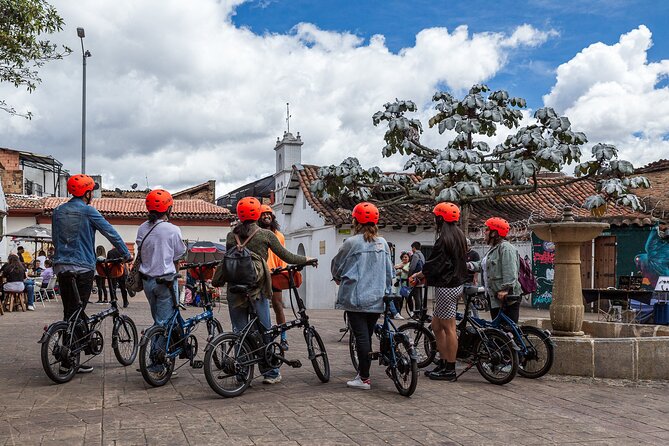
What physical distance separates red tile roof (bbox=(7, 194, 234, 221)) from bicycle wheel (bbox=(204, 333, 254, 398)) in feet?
107

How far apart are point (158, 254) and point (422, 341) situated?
3.24 meters

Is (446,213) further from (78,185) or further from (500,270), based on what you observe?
(78,185)

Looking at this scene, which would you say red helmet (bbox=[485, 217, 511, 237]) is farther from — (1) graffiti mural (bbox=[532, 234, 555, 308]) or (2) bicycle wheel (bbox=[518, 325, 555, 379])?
A: (1) graffiti mural (bbox=[532, 234, 555, 308])

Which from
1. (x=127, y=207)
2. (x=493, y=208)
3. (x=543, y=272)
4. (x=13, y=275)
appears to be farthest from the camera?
(x=127, y=207)

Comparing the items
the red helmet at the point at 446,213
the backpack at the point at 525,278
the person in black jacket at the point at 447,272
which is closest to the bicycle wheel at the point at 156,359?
the person in black jacket at the point at 447,272

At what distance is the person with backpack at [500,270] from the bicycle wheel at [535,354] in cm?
28

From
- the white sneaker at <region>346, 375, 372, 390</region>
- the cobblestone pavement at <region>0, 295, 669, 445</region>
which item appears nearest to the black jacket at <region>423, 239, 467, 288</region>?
the cobblestone pavement at <region>0, 295, 669, 445</region>

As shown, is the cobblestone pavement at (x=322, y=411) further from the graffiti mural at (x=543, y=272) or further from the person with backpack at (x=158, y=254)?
the graffiti mural at (x=543, y=272)

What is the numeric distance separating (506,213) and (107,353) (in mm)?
20691

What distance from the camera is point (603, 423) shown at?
594cm

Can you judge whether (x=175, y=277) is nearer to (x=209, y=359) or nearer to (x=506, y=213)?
(x=209, y=359)

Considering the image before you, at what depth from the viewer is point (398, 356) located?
6852 millimetres

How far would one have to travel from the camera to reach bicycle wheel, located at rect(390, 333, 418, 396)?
6.62 metres

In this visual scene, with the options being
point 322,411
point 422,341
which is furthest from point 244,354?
point 422,341
